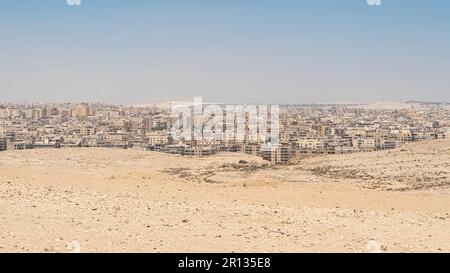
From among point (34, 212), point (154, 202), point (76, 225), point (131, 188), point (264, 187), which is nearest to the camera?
point (76, 225)

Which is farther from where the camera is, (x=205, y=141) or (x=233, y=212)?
(x=205, y=141)

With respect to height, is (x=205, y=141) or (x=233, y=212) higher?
(x=233, y=212)

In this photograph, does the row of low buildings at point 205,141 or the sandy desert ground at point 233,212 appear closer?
the sandy desert ground at point 233,212

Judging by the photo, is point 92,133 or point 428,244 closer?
point 428,244
